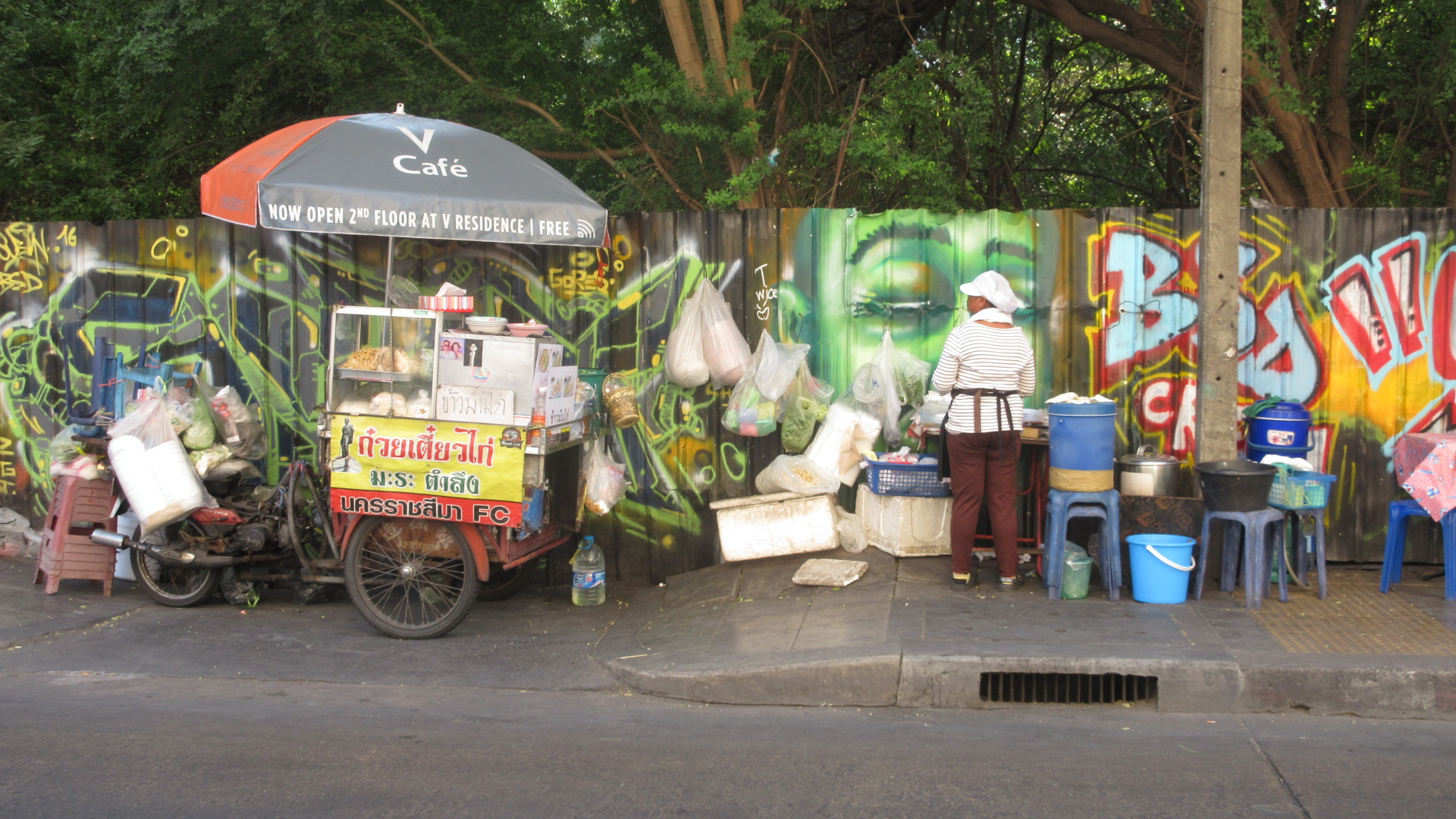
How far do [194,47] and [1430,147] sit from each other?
10793 millimetres

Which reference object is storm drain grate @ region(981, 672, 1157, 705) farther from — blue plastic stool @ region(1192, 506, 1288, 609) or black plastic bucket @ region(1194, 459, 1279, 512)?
black plastic bucket @ region(1194, 459, 1279, 512)

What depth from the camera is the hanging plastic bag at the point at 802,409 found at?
7.05 m

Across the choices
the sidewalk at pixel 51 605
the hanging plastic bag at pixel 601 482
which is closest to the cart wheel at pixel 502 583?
the hanging plastic bag at pixel 601 482

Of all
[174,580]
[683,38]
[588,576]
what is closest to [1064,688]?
[588,576]

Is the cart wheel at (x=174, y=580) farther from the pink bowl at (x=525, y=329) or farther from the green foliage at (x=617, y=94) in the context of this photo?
the green foliage at (x=617, y=94)

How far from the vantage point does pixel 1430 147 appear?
9555 millimetres

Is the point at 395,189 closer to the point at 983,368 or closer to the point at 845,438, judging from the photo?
the point at 845,438

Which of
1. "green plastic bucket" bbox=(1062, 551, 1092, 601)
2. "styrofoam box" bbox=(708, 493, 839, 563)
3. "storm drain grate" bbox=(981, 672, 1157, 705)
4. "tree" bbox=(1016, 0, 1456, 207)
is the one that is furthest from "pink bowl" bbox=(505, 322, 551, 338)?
"tree" bbox=(1016, 0, 1456, 207)

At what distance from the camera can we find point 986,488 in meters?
6.37

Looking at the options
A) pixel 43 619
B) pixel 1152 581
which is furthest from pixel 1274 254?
pixel 43 619

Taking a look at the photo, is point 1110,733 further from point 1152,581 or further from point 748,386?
point 748,386

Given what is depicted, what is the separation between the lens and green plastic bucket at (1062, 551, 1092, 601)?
6.18m

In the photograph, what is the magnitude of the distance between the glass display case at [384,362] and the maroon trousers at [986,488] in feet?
10.1

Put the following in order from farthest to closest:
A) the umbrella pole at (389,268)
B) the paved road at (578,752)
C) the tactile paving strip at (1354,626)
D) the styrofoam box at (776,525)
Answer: the styrofoam box at (776,525) < the umbrella pole at (389,268) < the tactile paving strip at (1354,626) < the paved road at (578,752)
